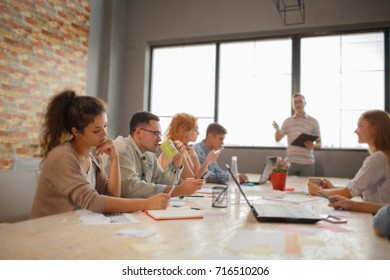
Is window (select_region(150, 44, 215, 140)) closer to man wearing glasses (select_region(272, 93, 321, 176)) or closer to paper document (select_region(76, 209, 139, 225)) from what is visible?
man wearing glasses (select_region(272, 93, 321, 176))

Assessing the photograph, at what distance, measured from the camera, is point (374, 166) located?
5.56ft

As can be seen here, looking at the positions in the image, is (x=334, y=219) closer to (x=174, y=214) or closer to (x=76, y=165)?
(x=174, y=214)

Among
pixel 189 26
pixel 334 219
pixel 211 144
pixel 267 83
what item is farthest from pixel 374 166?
pixel 189 26

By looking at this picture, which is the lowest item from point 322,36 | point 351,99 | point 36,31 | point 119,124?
point 119,124

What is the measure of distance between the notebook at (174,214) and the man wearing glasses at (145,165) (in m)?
0.28

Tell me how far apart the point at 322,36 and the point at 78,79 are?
3418 millimetres

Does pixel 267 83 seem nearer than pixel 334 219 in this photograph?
No

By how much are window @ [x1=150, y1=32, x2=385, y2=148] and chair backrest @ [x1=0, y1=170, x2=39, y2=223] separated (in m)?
3.64

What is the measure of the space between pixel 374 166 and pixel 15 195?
174 cm

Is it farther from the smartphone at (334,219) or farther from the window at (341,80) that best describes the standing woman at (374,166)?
the window at (341,80)

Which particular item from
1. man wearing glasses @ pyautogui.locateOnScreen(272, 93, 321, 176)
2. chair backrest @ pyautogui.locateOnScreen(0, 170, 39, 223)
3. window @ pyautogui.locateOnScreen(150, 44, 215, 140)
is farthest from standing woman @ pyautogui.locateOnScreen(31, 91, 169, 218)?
window @ pyautogui.locateOnScreen(150, 44, 215, 140)
